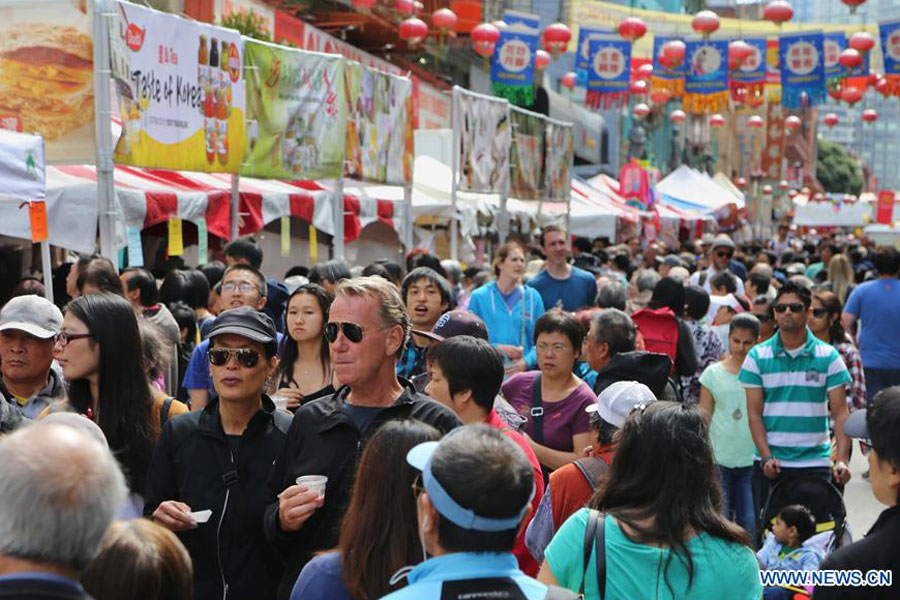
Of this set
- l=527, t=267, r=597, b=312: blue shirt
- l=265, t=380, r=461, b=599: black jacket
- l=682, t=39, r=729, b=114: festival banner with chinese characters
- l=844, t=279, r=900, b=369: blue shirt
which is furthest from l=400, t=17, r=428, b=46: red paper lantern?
l=265, t=380, r=461, b=599: black jacket

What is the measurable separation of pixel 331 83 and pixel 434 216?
5497 mm

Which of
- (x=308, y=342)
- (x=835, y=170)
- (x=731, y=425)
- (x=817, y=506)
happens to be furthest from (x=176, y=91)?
(x=835, y=170)

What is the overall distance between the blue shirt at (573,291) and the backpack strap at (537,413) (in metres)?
4.16

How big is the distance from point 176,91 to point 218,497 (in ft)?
20.9

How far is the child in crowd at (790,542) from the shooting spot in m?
6.62

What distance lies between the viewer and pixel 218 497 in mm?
4203

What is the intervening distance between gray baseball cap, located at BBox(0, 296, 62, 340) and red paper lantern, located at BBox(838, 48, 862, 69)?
76.3ft

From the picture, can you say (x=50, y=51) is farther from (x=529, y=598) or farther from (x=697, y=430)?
(x=529, y=598)

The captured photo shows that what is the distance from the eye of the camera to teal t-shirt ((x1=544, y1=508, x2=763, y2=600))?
3.43 meters

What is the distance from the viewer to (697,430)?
12.0 ft

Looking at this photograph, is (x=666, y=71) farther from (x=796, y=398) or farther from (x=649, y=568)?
(x=649, y=568)

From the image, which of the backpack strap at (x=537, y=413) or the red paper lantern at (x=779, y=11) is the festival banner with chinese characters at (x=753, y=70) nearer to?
the red paper lantern at (x=779, y=11)

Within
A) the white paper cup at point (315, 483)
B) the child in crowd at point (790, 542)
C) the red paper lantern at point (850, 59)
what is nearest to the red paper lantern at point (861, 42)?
the red paper lantern at point (850, 59)

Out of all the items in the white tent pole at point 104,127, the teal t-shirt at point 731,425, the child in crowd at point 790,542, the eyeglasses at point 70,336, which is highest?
the white tent pole at point 104,127
